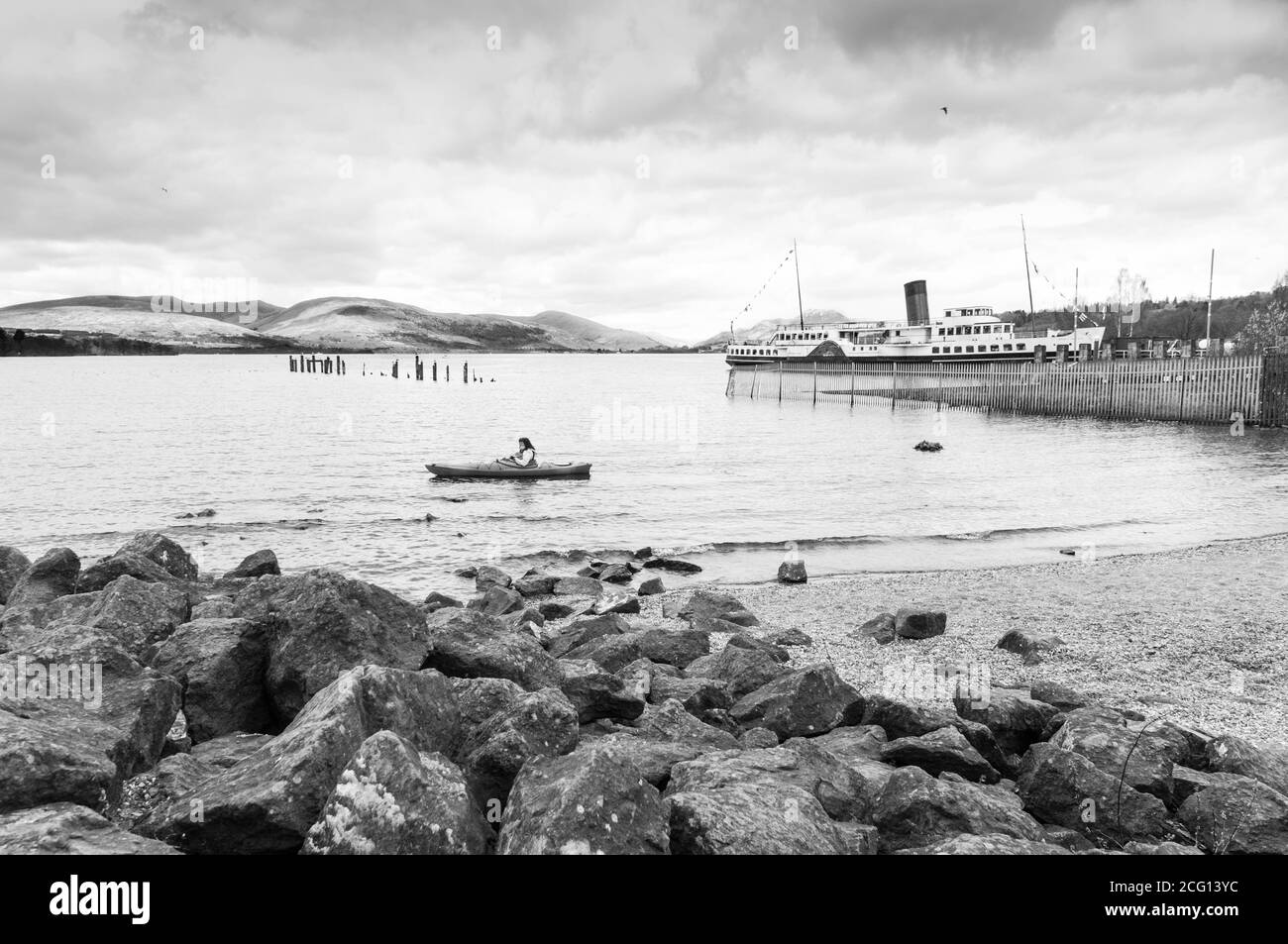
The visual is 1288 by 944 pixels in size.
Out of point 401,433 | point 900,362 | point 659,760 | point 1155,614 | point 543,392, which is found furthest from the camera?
point 543,392

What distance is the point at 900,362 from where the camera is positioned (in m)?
88.0

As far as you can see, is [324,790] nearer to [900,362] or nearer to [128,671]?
[128,671]

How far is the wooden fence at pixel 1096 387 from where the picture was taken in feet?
171

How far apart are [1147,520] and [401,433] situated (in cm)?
4680

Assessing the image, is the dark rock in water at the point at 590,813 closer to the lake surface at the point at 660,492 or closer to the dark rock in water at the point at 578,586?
the dark rock in water at the point at 578,586

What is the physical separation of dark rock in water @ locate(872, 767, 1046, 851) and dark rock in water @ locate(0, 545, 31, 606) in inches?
521

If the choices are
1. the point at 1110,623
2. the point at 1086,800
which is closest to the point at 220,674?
the point at 1086,800

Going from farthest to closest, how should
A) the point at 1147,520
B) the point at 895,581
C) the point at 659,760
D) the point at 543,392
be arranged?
the point at 543,392 < the point at 1147,520 < the point at 895,581 < the point at 659,760

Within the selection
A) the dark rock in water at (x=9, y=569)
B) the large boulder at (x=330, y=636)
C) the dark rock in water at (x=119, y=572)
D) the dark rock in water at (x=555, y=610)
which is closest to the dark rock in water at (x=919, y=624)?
the dark rock in water at (x=555, y=610)

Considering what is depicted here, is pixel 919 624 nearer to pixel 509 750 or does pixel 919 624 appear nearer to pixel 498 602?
pixel 498 602

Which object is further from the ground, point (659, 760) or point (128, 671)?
point (128, 671)

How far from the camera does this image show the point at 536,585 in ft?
61.1

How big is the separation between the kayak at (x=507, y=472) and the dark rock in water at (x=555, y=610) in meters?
19.5
